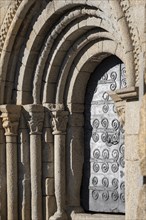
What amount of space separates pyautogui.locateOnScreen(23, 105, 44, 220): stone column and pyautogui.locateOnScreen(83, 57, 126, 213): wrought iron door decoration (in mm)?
648

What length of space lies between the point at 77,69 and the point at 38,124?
949mm

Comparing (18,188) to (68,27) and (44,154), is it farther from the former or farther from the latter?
(68,27)

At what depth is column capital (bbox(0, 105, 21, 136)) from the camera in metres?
9.82

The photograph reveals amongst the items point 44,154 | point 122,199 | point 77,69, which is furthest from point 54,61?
point 122,199

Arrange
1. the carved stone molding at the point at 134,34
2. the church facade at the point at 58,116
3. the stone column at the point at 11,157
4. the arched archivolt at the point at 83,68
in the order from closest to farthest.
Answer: the carved stone molding at the point at 134,34, the arched archivolt at the point at 83,68, the church facade at the point at 58,116, the stone column at the point at 11,157

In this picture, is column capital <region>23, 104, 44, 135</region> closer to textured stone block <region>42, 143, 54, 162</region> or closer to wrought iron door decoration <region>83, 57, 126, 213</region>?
textured stone block <region>42, 143, 54, 162</region>

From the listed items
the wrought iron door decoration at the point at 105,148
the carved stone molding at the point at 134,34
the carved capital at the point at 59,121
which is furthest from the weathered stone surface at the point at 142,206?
the carved capital at the point at 59,121

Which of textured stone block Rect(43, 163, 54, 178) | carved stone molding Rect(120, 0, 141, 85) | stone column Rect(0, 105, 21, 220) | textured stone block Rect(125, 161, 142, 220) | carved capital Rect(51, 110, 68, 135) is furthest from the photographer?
stone column Rect(0, 105, 21, 220)

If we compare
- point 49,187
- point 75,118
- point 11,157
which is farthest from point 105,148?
point 11,157

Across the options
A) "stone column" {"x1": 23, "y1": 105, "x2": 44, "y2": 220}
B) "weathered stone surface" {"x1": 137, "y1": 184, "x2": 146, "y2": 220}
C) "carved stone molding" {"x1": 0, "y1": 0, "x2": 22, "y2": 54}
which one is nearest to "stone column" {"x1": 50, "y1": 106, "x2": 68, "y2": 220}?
"stone column" {"x1": 23, "y1": 105, "x2": 44, "y2": 220}

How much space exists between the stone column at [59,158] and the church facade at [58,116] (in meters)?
0.01

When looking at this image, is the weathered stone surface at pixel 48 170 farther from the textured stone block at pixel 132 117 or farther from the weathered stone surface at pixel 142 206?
the weathered stone surface at pixel 142 206

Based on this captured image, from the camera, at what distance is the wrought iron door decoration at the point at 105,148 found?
→ 30.3ft

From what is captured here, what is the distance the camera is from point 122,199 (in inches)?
360
